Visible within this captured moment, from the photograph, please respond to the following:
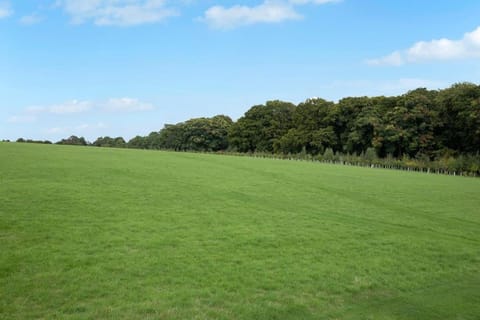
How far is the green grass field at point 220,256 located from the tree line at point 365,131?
4807 centimetres

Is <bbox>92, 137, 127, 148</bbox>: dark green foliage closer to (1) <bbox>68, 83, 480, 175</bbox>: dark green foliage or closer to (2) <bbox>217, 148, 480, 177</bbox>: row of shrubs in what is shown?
(1) <bbox>68, 83, 480, 175</bbox>: dark green foliage

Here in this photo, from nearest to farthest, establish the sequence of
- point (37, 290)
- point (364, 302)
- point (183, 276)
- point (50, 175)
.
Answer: point (37, 290) → point (364, 302) → point (183, 276) → point (50, 175)

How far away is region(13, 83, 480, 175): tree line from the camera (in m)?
61.8

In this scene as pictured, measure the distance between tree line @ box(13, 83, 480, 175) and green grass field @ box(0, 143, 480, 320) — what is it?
158ft

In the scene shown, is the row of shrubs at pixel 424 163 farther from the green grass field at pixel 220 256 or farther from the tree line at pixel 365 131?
the green grass field at pixel 220 256

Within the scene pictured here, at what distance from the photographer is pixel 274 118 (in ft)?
308

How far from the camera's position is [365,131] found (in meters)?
74.3

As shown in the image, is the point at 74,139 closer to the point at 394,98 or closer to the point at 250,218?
the point at 394,98

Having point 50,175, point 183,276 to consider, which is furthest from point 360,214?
point 50,175

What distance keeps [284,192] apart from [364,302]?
43.2ft

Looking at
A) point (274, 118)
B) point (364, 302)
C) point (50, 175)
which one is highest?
point (274, 118)

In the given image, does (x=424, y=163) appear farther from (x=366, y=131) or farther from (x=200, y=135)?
(x=200, y=135)

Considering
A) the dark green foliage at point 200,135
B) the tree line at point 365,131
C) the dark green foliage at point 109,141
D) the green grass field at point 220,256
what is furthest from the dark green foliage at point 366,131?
the green grass field at point 220,256

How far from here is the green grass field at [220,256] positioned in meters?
6.56
